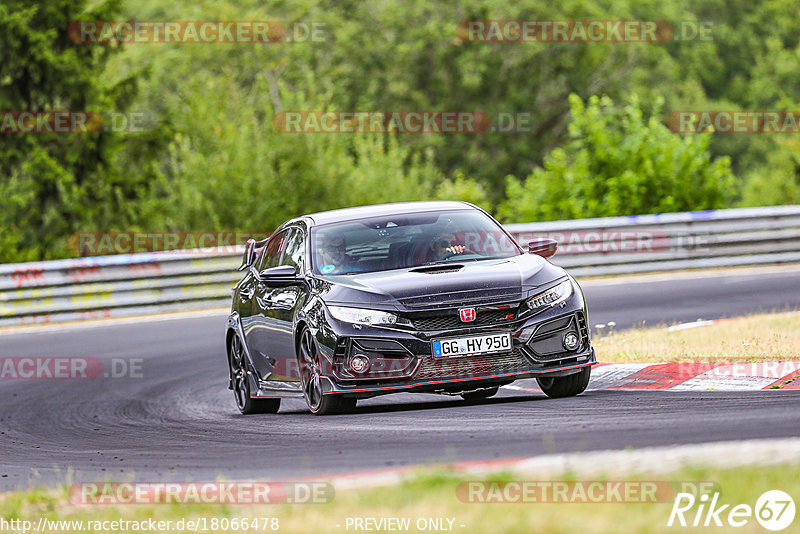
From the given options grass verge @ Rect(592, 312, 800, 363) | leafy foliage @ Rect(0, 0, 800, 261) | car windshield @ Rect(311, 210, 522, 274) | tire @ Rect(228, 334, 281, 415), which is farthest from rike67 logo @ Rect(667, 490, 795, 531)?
leafy foliage @ Rect(0, 0, 800, 261)

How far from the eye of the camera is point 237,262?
2236 cm

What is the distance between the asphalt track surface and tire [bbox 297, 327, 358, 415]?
12 centimetres

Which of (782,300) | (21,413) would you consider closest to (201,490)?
(21,413)

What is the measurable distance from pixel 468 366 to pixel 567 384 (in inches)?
41.2

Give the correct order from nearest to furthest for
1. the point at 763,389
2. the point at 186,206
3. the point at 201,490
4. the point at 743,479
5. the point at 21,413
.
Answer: the point at 743,479 < the point at 201,490 < the point at 763,389 < the point at 21,413 < the point at 186,206

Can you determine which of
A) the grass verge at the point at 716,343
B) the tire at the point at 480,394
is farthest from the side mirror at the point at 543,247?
the grass verge at the point at 716,343

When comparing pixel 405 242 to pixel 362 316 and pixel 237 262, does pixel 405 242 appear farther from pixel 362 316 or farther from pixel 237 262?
pixel 237 262

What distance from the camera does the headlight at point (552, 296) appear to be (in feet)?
31.2

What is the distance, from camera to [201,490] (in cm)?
666

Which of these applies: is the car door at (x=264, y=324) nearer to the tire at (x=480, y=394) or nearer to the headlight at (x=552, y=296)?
the tire at (x=480, y=394)

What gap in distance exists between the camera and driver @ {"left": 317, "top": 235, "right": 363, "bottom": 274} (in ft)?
33.7

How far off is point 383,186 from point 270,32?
2714cm

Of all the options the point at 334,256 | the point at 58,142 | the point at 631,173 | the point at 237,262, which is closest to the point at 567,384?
the point at 334,256

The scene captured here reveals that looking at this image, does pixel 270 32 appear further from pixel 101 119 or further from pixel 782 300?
pixel 782 300
